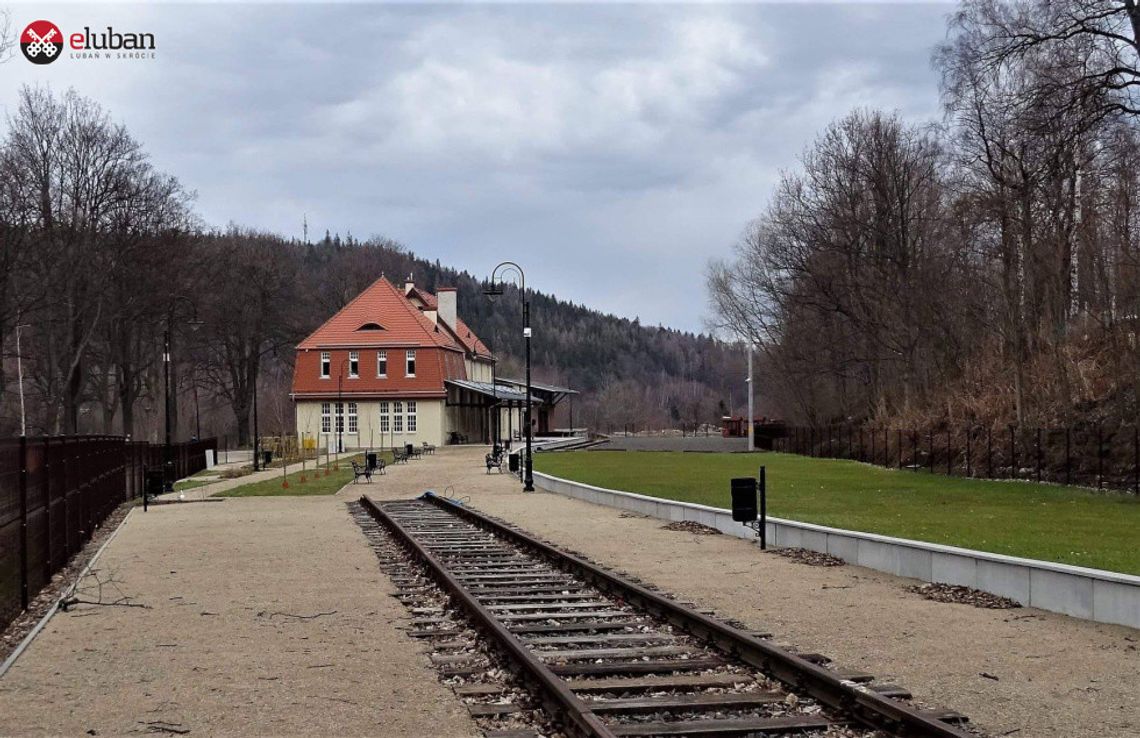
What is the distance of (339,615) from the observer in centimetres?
1252

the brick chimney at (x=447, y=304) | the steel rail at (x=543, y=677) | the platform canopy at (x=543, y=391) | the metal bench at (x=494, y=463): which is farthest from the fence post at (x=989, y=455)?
the brick chimney at (x=447, y=304)

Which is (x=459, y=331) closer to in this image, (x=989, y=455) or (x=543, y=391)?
(x=543, y=391)

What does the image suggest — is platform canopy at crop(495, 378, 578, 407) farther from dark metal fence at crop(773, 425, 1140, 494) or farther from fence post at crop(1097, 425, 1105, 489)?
fence post at crop(1097, 425, 1105, 489)

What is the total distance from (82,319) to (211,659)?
48573 millimetres

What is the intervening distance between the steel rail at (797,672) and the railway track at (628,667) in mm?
10

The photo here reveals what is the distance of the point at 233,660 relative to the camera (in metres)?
9.98

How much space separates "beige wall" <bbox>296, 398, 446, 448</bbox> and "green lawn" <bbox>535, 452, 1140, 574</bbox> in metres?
37.2

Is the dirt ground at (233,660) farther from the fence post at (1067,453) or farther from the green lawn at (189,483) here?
the green lawn at (189,483)

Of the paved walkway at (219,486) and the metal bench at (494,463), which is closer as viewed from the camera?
the paved walkway at (219,486)

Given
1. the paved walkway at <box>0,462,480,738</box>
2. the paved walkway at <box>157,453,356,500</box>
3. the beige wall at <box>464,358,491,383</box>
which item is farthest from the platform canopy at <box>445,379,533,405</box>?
the paved walkway at <box>0,462,480,738</box>

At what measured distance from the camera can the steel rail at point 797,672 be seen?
7211 millimetres

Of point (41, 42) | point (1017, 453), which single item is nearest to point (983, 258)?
point (1017, 453)

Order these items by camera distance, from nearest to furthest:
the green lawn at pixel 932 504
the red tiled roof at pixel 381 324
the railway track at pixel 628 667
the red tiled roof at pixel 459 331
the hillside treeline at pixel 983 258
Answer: the railway track at pixel 628 667, the green lawn at pixel 932 504, the hillside treeline at pixel 983 258, the red tiled roof at pixel 381 324, the red tiled roof at pixel 459 331

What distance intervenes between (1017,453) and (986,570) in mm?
24879
